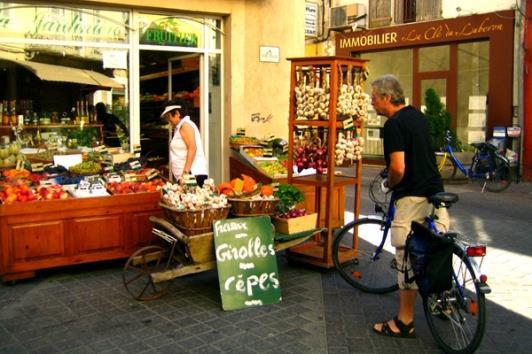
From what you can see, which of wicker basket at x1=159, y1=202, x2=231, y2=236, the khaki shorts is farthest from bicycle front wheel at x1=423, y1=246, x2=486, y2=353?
wicker basket at x1=159, y1=202, x2=231, y2=236

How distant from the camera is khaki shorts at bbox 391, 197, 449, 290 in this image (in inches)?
186

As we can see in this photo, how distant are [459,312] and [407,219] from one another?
31.1 inches

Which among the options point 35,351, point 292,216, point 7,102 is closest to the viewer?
point 35,351

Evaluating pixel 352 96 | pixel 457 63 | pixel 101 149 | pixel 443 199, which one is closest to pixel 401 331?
pixel 443 199

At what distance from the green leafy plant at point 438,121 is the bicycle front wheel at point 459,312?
10366mm

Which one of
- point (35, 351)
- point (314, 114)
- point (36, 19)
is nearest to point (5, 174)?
point (36, 19)

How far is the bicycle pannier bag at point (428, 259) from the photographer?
4.26 meters

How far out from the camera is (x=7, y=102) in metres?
8.19

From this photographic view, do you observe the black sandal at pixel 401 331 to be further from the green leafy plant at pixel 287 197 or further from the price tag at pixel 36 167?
the price tag at pixel 36 167

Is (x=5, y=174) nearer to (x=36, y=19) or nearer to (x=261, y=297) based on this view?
(x=36, y=19)

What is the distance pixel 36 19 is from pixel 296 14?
156 inches

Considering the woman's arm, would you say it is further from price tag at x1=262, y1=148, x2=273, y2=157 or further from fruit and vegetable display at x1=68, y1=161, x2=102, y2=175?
price tag at x1=262, y1=148, x2=273, y2=157

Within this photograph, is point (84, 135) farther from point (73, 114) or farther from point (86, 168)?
point (86, 168)

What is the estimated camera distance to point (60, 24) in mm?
8227
